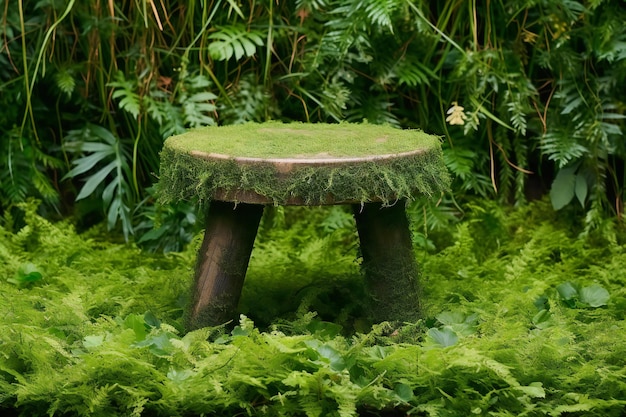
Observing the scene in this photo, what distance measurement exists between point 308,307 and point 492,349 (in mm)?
703

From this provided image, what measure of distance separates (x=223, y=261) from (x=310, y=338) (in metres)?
0.37

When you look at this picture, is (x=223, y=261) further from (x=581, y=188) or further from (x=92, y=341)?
(x=581, y=188)

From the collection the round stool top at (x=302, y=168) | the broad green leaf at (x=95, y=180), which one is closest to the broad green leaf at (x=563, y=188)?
the round stool top at (x=302, y=168)

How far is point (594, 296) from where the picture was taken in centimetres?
289

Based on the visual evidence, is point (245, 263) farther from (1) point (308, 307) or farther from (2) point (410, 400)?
(2) point (410, 400)

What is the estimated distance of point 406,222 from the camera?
2607mm

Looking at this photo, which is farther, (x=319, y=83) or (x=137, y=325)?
(x=319, y=83)

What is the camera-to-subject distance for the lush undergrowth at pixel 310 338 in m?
2.11

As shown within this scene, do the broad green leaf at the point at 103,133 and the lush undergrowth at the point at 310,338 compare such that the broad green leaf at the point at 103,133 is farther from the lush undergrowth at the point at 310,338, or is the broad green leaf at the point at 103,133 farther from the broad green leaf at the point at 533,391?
the broad green leaf at the point at 533,391

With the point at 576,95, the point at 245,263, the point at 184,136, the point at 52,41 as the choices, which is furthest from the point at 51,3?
the point at 576,95

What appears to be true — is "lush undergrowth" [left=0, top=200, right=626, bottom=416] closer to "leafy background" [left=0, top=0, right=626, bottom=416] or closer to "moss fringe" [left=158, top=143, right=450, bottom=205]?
"leafy background" [left=0, top=0, right=626, bottom=416]

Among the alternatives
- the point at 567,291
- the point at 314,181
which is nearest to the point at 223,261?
the point at 314,181

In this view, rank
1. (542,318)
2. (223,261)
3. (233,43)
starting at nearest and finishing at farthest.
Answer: (223,261) < (542,318) < (233,43)

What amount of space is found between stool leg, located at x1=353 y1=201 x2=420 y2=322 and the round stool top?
0.11 m
